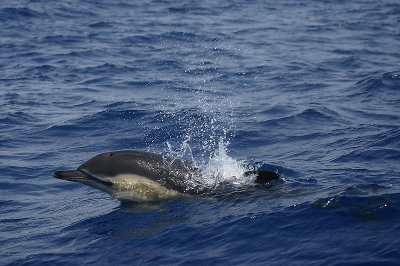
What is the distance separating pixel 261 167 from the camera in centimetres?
1055

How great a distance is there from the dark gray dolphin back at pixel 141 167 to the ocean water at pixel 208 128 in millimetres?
459

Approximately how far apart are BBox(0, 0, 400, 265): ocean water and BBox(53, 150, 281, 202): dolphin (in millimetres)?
290

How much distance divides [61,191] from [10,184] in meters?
1.05

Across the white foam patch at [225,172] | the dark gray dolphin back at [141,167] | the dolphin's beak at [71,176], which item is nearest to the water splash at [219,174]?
the white foam patch at [225,172]

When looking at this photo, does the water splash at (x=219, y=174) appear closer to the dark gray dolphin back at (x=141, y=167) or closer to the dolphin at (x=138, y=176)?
the dolphin at (x=138, y=176)

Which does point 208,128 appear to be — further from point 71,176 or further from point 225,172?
point 71,176

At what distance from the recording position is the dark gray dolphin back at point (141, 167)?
28.3 ft

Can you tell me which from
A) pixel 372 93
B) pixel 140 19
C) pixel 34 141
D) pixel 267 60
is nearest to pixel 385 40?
pixel 267 60

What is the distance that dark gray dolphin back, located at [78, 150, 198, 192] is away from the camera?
8.64 meters

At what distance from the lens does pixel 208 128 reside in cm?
1328

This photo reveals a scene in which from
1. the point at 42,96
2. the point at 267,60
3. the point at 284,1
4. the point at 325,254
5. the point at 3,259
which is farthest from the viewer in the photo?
the point at 284,1

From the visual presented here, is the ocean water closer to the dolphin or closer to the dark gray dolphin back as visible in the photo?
the dolphin

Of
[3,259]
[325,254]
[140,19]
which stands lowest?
[3,259]

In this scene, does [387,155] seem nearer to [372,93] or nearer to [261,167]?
[261,167]
